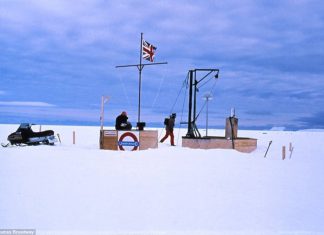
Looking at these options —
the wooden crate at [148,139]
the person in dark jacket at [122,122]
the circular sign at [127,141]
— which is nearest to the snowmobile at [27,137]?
the person in dark jacket at [122,122]

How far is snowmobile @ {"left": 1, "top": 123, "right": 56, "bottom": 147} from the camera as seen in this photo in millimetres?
20812

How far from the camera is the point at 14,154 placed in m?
16.5

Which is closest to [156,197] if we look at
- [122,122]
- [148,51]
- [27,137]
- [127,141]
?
[127,141]

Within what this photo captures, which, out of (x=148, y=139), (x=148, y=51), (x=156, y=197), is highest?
(x=148, y=51)

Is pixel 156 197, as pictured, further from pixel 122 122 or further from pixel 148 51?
pixel 148 51

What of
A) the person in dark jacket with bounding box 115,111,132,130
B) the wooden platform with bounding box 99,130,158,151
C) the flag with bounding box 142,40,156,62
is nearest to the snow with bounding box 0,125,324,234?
the wooden platform with bounding box 99,130,158,151

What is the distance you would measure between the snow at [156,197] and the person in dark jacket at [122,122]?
5330mm

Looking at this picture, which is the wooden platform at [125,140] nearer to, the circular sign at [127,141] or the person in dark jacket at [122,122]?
the circular sign at [127,141]

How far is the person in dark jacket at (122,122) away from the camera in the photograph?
1986 cm

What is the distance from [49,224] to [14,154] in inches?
436

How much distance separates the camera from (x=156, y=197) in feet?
27.6

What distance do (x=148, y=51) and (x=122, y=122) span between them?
4.29 m

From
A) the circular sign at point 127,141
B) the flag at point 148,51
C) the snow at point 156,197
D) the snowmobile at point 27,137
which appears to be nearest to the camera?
the snow at point 156,197

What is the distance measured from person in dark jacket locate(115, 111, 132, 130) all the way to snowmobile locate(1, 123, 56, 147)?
4.23m
